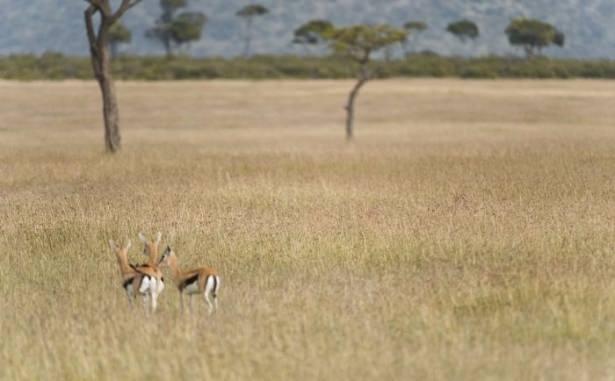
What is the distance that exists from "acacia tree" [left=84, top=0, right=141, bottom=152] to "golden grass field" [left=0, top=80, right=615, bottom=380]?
247 cm

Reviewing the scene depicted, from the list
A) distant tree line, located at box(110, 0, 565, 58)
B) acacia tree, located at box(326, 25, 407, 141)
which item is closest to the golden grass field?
acacia tree, located at box(326, 25, 407, 141)

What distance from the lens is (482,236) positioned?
13.3m

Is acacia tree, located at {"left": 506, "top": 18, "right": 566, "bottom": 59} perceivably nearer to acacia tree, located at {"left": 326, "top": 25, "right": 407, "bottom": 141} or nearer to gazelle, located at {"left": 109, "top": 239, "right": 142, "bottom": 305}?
acacia tree, located at {"left": 326, "top": 25, "right": 407, "bottom": 141}

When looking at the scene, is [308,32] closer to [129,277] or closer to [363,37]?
[363,37]

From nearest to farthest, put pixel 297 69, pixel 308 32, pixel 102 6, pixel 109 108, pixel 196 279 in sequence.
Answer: pixel 196 279, pixel 102 6, pixel 109 108, pixel 297 69, pixel 308 32

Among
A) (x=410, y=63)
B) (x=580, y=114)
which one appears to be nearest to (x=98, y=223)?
(x=580, y=114)

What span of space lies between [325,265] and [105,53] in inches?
715

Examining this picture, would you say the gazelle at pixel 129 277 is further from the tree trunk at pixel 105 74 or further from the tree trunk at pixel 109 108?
the tree trunk at pixel 109 108

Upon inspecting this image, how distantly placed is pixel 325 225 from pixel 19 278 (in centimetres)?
416

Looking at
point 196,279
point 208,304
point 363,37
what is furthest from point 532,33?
point 196,279

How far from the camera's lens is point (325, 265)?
12.1 metres

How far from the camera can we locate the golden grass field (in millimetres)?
8398

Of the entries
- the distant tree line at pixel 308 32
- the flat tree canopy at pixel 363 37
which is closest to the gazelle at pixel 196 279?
the flat tree canopy at pixel 363 37

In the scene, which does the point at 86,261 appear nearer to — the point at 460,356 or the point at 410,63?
the point at 460,356
